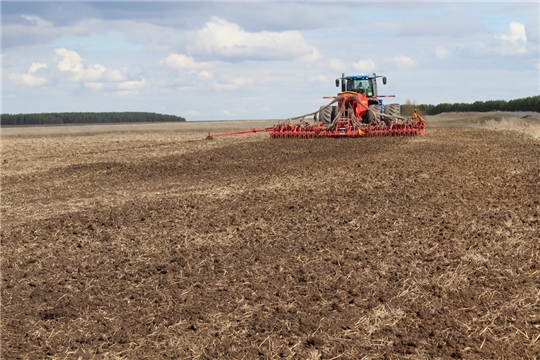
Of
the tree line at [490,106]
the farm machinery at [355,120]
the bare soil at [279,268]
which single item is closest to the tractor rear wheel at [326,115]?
the farm machinery at [355,120]

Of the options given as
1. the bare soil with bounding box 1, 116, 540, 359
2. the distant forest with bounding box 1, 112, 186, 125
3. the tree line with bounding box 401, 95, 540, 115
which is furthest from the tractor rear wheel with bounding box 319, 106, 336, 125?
the distant forest with bounding box 1, 112, 186, 125

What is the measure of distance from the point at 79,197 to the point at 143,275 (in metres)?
5.21

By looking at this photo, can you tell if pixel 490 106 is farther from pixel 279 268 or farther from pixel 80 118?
pixel 279 268

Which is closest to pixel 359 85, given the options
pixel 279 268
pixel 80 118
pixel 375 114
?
pixel 375 114

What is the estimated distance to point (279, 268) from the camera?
623 centimetres

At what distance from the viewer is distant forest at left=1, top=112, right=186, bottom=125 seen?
76.4 m

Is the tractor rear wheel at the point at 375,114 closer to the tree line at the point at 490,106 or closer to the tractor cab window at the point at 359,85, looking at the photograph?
the tractor cab window at the point at 359,85

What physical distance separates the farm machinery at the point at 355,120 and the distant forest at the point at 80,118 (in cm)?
5958

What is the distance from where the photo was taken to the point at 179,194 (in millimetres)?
10820

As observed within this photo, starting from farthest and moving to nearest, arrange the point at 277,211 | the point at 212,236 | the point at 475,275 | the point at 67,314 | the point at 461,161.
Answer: the point at 461,161, the point at 277,211, the point at 212,236, the point at 475,275, the point at 67,314

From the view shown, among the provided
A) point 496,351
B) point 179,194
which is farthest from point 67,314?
point 179,194

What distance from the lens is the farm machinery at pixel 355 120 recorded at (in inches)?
843

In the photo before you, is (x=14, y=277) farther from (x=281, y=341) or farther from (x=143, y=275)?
(x=281, y=341)

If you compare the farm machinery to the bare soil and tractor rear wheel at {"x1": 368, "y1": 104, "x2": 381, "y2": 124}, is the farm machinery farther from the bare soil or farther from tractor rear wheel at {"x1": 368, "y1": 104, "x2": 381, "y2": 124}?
the bare soil
